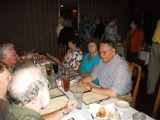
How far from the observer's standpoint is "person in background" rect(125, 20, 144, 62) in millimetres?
4801

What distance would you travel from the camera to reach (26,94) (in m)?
0.97

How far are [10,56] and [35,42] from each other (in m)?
3.68

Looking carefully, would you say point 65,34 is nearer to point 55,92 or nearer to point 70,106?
point 55,92

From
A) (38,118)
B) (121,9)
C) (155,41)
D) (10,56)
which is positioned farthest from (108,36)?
(38,118)

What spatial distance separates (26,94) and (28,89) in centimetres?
3

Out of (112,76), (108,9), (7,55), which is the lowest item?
(112,76)

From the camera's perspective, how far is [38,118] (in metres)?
1.01

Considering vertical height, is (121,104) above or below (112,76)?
below

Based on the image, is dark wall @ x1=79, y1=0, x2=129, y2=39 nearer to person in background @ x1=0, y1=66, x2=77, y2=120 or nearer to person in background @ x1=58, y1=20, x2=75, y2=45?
person in background @ x1=58, y1=20, x2=75, y2=45

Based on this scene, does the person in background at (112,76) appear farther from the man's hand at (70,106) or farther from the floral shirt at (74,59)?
the floral shirt at (74,59)

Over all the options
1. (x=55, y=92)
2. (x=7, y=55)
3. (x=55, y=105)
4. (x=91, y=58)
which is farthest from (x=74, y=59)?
(x=55, y=105)

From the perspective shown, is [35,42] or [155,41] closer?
[155,41]

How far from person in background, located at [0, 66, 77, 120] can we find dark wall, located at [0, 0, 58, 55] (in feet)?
16.4

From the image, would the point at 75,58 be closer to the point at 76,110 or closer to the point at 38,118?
the point at 76,110
